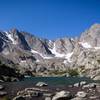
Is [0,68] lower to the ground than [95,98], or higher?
higher

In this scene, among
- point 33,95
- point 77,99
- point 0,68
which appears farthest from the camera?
point 0,68

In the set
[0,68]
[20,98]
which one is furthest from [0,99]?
[0,68]

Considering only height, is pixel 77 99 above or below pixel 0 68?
below

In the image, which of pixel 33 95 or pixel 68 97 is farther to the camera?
pixel 33 95

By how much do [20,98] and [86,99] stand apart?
11804 millimetres

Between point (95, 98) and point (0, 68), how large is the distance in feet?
498

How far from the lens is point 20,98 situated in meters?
53.2

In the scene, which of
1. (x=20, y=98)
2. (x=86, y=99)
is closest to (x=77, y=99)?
(x=86, y=99)

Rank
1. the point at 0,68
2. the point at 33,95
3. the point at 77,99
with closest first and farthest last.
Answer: the point at 77,99
the point at 33,95
the point at 0,68

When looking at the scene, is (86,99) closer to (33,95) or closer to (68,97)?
(68,97)

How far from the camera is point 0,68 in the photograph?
7859 inches

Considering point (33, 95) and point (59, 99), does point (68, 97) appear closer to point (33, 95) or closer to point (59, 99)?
point (59, 99)

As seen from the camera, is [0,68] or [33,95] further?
[0,68]

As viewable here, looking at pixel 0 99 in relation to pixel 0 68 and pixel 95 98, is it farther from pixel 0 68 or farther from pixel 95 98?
pixel 0 68
